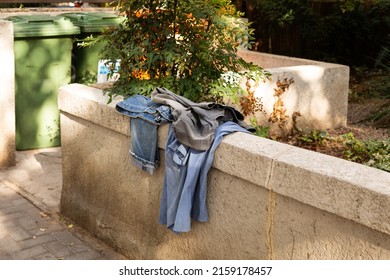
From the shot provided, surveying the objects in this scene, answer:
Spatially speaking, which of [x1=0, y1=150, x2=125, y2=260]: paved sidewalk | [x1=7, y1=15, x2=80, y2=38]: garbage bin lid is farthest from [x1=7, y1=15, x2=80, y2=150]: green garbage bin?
[x1=0, y1=150, x2=125, y2=260]: paved sidewalk

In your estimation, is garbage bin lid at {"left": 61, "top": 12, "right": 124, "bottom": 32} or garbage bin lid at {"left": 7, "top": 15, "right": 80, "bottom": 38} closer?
garbage bin lid at {"left": 7, "top": 15, "right": 80, "bottom": 38}

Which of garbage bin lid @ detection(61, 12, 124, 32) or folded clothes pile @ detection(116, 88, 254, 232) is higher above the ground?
garbage bin lid @ detection(61, 12, 124, 32)

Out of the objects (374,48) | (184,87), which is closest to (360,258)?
(184,87)

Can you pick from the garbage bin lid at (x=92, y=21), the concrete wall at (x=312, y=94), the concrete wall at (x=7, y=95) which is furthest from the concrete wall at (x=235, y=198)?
the garbage bin lid at (x=92, y=21)

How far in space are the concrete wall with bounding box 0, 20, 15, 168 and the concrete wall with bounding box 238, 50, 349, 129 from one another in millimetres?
2400

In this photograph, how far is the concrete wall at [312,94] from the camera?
6312 millimetres

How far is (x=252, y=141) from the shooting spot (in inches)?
157

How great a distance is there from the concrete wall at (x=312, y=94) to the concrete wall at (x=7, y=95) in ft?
7.87

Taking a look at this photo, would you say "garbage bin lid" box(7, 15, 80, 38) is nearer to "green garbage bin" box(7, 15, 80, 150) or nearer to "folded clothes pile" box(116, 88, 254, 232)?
"green garbage bin" box(7, 15, 80, 150)

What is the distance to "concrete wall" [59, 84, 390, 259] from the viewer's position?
131 inches

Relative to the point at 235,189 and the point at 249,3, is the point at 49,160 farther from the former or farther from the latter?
the point at 249,3

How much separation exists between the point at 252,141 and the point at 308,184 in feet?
1.92

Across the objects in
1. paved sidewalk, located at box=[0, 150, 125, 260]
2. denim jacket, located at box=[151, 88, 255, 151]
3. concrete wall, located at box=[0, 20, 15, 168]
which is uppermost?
denim jacket, located at box=[151, 88, 255, 151]

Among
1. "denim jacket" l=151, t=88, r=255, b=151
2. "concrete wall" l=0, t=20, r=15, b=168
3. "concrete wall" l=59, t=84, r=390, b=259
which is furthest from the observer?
"concrete wall" l=0, t=20, r=15, b=168
